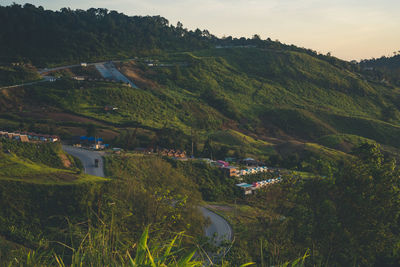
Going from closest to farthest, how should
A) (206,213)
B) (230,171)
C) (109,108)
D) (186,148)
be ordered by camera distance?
1. (206,213)
2. (230,171)
3. (186,148)
4. (109,108)

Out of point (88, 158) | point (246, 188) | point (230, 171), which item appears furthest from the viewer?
point (230, 171)

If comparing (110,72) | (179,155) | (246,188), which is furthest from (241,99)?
(246,188)

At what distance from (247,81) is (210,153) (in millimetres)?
64006

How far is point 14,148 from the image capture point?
1357 inches

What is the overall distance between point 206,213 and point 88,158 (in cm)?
1597

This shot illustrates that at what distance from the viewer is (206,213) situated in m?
31.9

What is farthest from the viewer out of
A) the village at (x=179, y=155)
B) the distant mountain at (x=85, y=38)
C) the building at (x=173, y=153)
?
the distant mountain at (x=85, y=38)

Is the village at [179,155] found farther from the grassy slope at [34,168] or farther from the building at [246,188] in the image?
the grassy slope at [34,168]

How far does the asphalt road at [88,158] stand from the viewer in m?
35.2

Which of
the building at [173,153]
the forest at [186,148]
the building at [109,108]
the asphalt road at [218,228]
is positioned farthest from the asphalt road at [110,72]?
the asphalt road at [218,228]

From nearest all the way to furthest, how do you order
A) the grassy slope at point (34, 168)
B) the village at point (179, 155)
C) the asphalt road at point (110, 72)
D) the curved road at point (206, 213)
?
the grassy slope at point (34, 168), the curved road at point (206, 213), the village at point (179, 155), the asphalt road at point (110, 72)

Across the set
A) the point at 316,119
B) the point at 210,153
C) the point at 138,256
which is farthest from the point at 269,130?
the point at 138,256

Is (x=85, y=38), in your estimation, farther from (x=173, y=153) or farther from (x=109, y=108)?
(x=173, y=153)

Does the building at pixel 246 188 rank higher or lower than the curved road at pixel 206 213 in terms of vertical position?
lower
